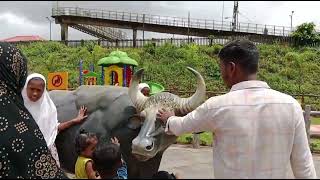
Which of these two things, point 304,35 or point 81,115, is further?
point 304,35

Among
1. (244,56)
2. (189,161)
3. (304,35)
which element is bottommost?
(189,161)

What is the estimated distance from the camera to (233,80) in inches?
92.0

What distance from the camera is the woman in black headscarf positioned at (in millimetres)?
3090

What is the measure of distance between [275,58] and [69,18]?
1610cm

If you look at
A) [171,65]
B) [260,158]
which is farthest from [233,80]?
[171,65]

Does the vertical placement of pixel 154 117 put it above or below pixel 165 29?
below

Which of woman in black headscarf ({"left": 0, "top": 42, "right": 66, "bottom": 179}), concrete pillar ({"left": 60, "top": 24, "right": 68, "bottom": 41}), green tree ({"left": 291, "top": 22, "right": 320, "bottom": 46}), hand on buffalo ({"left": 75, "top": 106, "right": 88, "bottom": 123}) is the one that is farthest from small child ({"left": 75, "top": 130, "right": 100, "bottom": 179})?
concrete pillar ({"left": 60, "top": 24, "right": 68, "bottom": 41})

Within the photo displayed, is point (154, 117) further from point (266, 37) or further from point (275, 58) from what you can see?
point (266, 37)

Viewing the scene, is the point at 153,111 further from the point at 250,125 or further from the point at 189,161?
the point at 189,161

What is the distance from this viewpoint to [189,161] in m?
9.27

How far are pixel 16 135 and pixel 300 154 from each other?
72.1 inches

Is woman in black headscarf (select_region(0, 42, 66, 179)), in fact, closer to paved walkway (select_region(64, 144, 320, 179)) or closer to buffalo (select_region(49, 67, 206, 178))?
buffalo (select_region(49, 67, 206, 178))

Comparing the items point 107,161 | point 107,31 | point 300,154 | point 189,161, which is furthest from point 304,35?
point 107,161

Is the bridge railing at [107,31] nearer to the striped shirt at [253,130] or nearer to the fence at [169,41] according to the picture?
the fence at [169,41]
